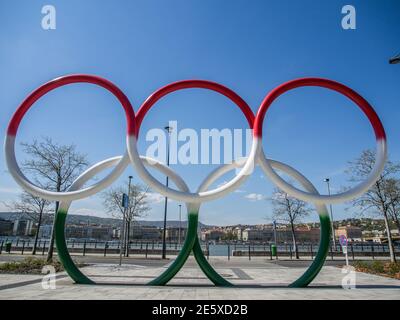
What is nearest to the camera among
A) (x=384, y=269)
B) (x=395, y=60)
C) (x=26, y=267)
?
(x=395, y=60)

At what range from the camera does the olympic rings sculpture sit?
381 inches

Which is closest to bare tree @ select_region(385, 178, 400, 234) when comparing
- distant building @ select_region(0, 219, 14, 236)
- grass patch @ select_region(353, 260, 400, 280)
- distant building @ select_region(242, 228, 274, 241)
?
grass patch @ select_region(353, 260, 400, 280)

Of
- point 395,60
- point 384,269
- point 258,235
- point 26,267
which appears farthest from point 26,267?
point 258,235

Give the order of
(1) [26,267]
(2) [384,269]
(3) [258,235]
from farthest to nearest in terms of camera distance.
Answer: (3) [258,235], (2) [384,269], (1) [26,267]

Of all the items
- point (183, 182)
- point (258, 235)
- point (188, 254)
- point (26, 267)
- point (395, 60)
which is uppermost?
point (395, 60)

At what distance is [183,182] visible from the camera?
10.4m

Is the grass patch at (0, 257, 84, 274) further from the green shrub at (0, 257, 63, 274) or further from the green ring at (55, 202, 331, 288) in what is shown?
the green ring at (55, 202, 331, 288)

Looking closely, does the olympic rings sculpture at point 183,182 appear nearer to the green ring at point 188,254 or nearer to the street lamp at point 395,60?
the green ring at point 188,254

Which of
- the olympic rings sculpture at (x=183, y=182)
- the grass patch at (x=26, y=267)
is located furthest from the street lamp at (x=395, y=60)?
the grass patch at (x=26, y=267)

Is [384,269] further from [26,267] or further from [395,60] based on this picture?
[26,267]

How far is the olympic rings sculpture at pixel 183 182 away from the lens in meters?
9.67
